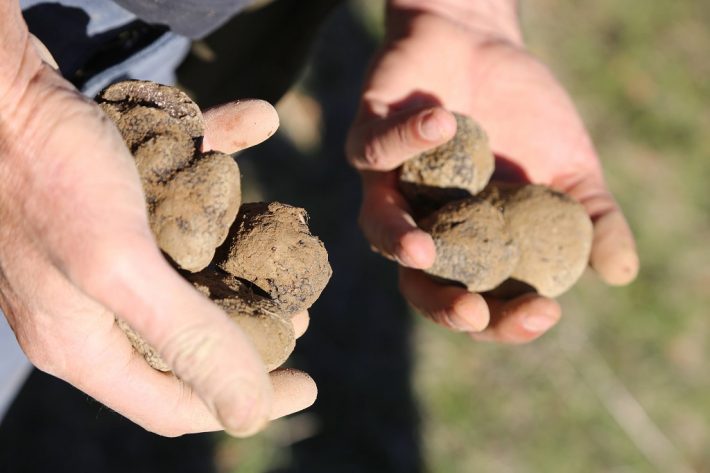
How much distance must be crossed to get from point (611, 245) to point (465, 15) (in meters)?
1.37

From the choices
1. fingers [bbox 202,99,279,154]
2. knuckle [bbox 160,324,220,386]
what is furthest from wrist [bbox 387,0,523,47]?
knuckle [bbox 160,324,220,386]

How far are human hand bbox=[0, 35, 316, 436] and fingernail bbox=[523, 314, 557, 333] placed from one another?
38.0 inches

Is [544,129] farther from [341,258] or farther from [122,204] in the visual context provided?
[122,204]

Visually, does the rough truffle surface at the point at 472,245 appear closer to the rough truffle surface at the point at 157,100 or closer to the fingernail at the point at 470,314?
the fingernail at the point at 470,314

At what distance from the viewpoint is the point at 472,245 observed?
252cm

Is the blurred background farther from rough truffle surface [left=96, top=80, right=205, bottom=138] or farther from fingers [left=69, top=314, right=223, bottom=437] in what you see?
fingers [left=69, top=314, right=223, bottom=437]

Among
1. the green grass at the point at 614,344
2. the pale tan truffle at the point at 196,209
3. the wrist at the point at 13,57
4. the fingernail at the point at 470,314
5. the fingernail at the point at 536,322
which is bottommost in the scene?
the green grass at the point at 614,344

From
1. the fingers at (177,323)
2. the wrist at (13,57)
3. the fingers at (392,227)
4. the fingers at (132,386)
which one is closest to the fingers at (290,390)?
the fingers at (132,386)

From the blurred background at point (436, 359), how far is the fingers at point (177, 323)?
A: 1.97 m

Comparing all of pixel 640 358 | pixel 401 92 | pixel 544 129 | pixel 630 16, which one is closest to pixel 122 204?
pixel 401 92

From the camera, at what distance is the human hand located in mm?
1470

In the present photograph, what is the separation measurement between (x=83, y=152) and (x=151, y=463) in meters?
2.29

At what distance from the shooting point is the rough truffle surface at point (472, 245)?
2.53 m

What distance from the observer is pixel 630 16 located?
5750mm
